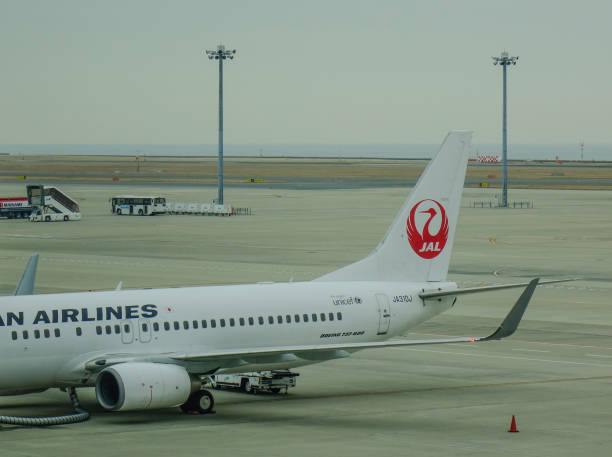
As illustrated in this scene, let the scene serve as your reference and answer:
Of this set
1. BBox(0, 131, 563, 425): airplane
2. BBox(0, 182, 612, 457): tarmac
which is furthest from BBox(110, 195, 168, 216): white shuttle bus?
BBox(0, 131, 563, 425): airplane

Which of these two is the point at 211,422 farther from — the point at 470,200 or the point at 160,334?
the point at 470,200

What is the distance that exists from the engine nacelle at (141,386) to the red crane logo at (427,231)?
426 inches

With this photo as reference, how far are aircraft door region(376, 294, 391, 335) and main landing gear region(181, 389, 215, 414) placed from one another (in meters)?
6.97

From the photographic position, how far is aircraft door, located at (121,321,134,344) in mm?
33406

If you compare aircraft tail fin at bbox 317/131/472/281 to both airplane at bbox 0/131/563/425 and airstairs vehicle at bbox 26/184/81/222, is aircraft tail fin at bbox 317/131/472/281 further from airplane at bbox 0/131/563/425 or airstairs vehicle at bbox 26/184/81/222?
airstairs vehicle at bbox 26/184/81/222

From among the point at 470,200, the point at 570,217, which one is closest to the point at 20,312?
the point at 570,217

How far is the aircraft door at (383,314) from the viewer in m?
38.2

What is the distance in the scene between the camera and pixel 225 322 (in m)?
35.0

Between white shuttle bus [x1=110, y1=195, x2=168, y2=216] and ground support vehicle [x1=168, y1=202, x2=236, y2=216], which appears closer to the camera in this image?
ground support vehicle [x1=168, y1=202, x2=236, y2=216]

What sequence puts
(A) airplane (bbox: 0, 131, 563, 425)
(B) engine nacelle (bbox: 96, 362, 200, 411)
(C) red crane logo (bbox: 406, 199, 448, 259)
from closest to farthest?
1. (B) engine nacelle (bbox: 96, 362, 200, 411)
2. (A) airplane (bbox: 0, 131, 563, 425)
3. (C) red crane logo (bbox: 406, 199, 448, 259)

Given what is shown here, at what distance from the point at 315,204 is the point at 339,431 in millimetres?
123048

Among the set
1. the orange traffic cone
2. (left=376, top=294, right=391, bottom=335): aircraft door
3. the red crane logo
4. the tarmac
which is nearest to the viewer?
the tarmac

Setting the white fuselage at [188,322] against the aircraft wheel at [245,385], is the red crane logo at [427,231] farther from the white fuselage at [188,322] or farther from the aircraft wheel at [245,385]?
the aircraft wheel at [245,385]

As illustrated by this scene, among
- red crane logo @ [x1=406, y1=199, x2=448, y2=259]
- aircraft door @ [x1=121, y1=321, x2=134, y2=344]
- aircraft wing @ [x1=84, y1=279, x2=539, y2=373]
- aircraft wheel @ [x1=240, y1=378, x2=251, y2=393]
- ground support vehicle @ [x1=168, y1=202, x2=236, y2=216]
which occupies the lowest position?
aircraft wheel @ [x1=240, y1=378, x2=251, y2=393]
